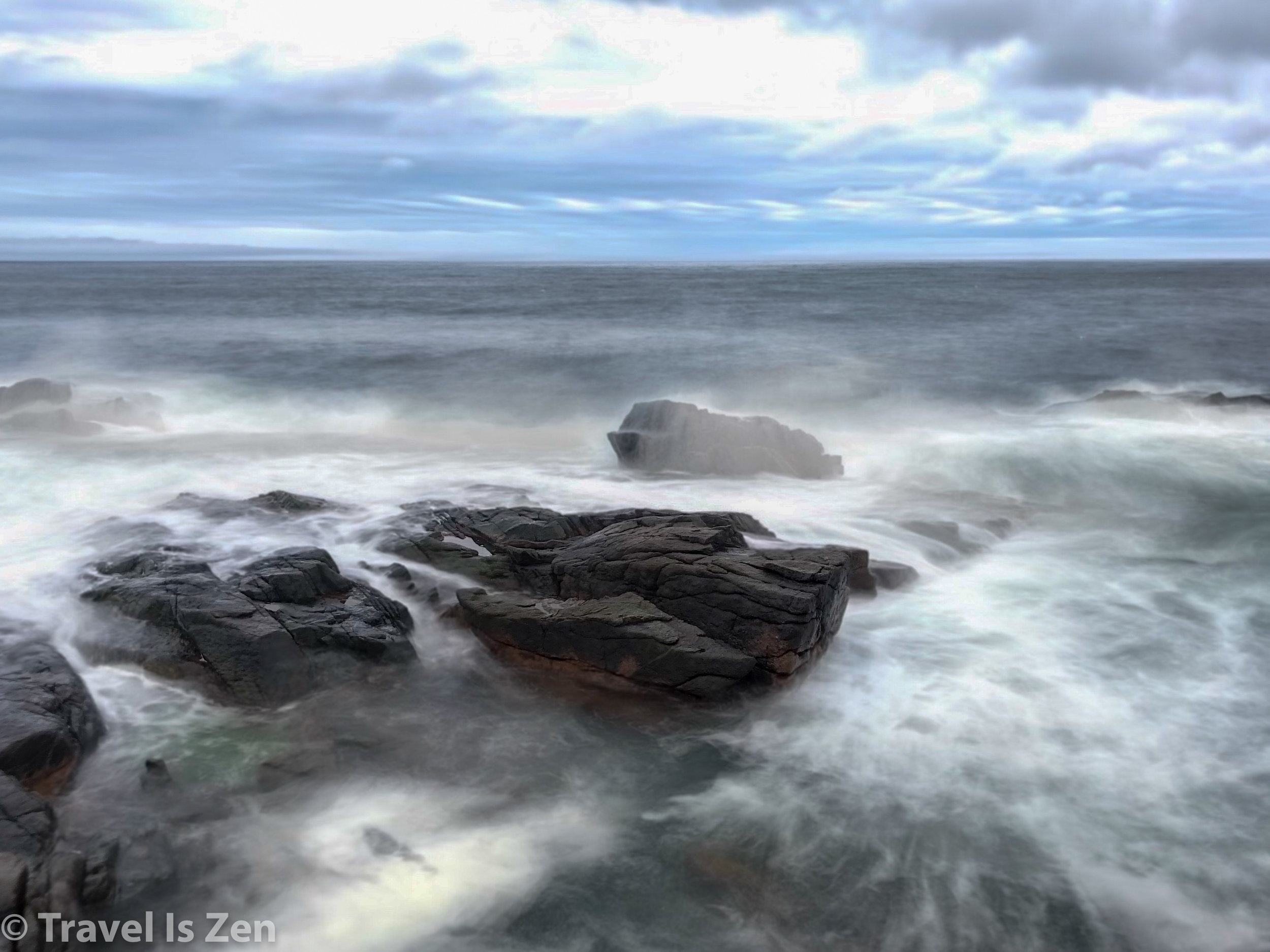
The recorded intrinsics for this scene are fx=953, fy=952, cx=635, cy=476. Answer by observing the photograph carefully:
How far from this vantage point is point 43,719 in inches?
322

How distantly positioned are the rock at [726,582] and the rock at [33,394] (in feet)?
64.2

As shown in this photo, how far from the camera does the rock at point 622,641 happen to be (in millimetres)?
9719

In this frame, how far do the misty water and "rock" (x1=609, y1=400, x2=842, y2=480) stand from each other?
0.51m

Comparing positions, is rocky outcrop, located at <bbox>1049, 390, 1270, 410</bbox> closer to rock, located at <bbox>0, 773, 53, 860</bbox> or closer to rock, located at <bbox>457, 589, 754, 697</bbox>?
rock, located at <bbox>457, 589, 754, 697</bbox>

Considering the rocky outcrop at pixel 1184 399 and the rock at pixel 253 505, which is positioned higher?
the rocky outcrop at pixel 1184 399

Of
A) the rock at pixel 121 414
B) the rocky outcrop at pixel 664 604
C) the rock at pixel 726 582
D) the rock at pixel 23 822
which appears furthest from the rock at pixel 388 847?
the rock at pixel 121 414

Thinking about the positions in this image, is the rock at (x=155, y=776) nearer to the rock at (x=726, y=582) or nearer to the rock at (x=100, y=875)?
the rock at (x=100, y=875)

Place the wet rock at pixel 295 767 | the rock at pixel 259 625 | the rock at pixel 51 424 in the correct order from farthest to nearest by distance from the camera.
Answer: the rock at pixel 51 424 → the rock at pixel 259 625 → the wet rock at pixel 295 767

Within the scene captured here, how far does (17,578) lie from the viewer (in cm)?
1209

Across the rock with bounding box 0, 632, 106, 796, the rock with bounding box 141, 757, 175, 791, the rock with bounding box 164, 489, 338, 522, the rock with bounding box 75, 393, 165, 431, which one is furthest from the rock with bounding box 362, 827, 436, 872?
the rock with bounding box 75, 393, 165, 431

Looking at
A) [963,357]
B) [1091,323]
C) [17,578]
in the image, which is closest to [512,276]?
[1091,323]

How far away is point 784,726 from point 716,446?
957cm

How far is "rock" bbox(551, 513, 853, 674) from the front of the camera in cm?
1001

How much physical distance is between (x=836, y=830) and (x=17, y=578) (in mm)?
10521
